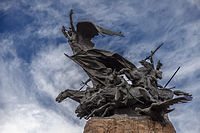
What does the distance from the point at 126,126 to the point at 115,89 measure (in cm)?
185

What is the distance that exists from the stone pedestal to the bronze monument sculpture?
283mm

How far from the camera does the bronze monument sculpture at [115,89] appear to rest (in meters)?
9.06

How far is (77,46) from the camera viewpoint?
495 inches

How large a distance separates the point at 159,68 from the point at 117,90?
2.87 meters

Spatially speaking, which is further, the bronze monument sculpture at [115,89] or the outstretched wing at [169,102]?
the bronze monument sculpture at [115,89]

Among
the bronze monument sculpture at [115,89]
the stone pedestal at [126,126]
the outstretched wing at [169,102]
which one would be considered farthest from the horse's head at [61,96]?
the outstretched wing at [169,102]

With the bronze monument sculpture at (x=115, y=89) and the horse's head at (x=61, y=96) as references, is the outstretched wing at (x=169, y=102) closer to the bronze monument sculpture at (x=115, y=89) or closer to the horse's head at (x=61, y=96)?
the bronze monument sculpture at (x=115, y=89)

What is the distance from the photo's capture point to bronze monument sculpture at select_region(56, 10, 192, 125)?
9062 mm

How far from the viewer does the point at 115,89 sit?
9.80 meters

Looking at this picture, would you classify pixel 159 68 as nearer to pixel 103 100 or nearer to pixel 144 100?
pixel 144 100

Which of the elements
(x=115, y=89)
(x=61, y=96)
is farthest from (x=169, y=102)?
(x=61, y=96)

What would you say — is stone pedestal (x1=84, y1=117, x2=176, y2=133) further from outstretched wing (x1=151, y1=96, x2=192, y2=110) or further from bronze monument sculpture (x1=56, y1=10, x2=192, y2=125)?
outstretched wing (x1=151, y1=96, x2=192, y2=110)

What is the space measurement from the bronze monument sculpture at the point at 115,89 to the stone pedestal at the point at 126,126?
0.28 metres

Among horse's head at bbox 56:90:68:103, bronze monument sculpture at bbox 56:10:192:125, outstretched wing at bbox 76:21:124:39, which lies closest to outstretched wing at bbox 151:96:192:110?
bronze monument sculpture at bbox 56:10:192:125
